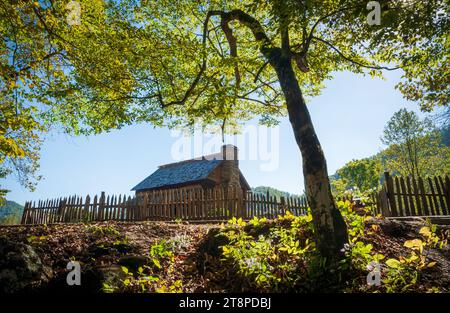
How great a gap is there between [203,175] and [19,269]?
20339mm

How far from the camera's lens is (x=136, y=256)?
3836 mm

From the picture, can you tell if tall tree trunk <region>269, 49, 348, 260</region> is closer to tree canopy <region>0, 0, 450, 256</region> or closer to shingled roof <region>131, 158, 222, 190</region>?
tree canopy <region>0, 0, 450, 256</region>

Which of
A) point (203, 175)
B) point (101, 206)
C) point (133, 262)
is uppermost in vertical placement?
point (203, 175)

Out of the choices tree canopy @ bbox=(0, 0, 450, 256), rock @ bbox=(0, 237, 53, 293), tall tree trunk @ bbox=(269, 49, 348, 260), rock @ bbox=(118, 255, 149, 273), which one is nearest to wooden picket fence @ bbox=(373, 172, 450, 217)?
tree canopy @ bbox=(0, 0, 450, 256)

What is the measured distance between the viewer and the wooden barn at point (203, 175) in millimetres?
23438

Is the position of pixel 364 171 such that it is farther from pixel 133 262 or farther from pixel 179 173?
pixel 133 262

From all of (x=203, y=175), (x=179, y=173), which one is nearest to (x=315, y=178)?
(x=203, y=175)

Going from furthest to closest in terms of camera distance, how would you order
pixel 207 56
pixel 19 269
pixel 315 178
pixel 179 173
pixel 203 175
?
pixel 179 173 → pixel 203 175 → pixel 207 56 → pixel 315 178 → pixel 19 269

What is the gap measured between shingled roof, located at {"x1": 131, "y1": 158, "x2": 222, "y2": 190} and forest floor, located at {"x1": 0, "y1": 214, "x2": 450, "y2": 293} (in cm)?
1819

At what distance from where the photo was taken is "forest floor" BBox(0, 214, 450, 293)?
3.03 meters

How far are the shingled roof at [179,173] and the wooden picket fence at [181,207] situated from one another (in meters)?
8.17

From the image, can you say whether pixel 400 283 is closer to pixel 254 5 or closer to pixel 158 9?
pixel 254 5

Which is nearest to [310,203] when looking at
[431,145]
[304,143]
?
[304,143]

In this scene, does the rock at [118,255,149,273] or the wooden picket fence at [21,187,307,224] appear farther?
the wooden picket fence at [21,187,307,224]
